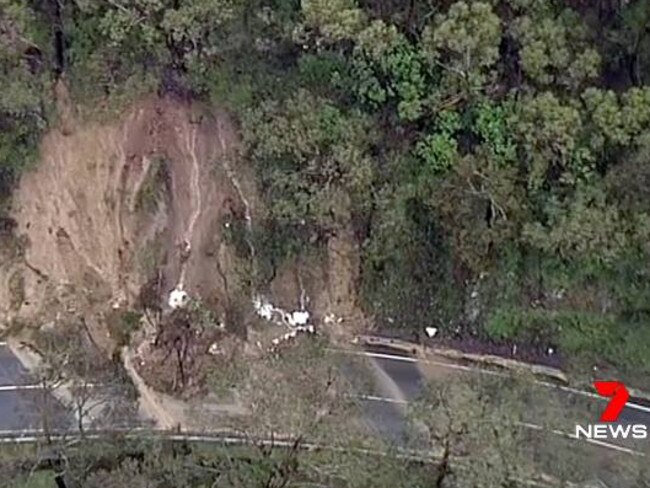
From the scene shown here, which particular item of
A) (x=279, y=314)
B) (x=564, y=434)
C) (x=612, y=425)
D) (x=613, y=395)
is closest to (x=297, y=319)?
(x=279, y=314)

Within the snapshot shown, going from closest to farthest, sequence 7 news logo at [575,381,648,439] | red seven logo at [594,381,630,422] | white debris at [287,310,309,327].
Answer: 7 news logo at [575,381,648,439] < red seven logo at [594,381,630,422] < white debris at [287,310,309,327]

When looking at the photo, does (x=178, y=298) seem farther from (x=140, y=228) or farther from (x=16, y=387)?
(x=16, y=387)

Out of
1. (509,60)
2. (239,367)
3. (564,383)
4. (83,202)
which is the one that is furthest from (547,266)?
(83,202)

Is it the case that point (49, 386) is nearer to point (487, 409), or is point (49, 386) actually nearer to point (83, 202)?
point (83, 202)

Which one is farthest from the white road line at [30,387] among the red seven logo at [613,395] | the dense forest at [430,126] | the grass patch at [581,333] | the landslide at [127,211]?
the red seven logo at [613,395]

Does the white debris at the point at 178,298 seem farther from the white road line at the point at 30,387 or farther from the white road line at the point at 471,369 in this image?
the white road line at the point at 471,369

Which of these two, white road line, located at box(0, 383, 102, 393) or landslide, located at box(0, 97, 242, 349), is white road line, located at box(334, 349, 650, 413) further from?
white road line, located at box(0, 383, 102, 393)

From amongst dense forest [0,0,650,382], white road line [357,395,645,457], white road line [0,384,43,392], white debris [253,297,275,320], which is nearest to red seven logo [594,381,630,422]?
dense forest [0,0,650,382]
